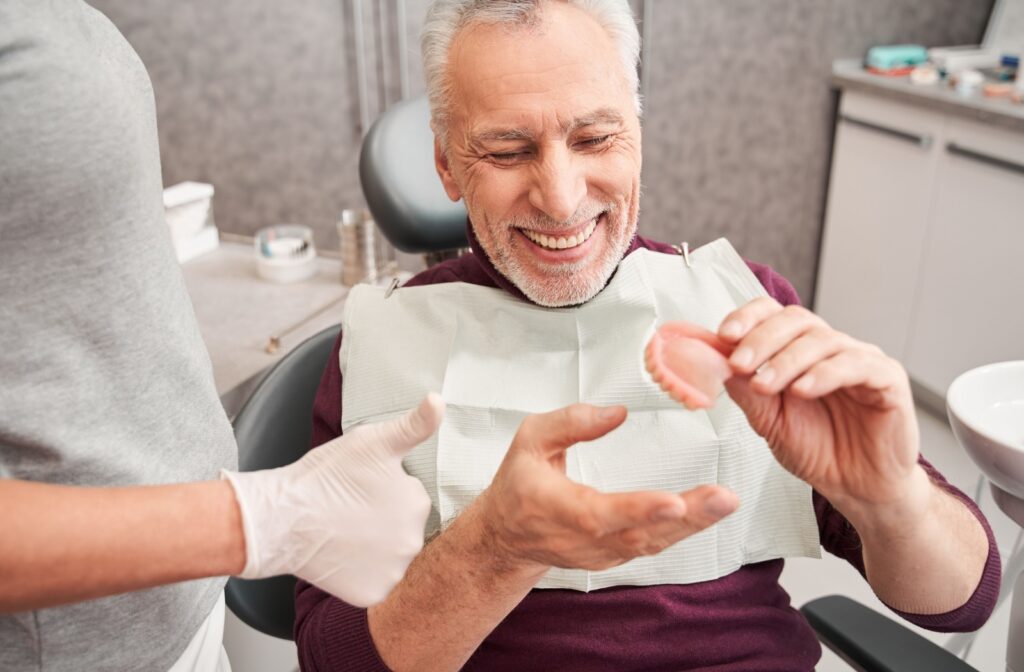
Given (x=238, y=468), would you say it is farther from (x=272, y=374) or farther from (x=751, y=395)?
(x=751, y=395)

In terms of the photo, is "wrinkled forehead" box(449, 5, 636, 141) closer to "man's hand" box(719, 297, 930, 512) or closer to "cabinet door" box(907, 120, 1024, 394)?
"man's hand" box(719, 297, 930, 512)

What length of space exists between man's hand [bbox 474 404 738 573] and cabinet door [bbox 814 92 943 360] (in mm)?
2446

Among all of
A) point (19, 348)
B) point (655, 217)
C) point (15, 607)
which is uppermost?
point (19, 348)

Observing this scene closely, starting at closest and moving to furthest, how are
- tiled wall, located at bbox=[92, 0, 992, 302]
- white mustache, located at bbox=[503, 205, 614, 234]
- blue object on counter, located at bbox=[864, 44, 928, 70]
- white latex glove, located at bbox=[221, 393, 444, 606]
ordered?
white latex glove, located at bbox=[221, 393, 444, 606], white mustache, located at bbox=[503, 205, 614, 234], blue object on counter, located at bbox=[864, 44, 928, 70], tiled wall, located at bbox=[92, 0, 992, 302]

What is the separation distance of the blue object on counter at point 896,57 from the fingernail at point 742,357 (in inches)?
105

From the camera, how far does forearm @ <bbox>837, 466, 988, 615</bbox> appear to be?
100 cm

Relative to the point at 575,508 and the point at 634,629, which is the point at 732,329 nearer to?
the point at 575,508

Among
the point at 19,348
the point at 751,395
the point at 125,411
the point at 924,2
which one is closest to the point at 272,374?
the point at 125,411

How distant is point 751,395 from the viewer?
922 millimetres

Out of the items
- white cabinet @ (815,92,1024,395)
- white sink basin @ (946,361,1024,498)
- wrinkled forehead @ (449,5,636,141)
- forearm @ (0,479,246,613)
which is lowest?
white cabinet @ (815,92,1024,395)

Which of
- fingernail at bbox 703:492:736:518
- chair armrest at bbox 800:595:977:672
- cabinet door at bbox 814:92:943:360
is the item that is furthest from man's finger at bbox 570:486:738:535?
cabinet door at bbox 814:92:943:360

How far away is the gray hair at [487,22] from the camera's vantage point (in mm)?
1201

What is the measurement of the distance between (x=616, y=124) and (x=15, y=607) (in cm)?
90

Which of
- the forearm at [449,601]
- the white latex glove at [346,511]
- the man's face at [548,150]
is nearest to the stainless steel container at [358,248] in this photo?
the man's face at [548,150]
